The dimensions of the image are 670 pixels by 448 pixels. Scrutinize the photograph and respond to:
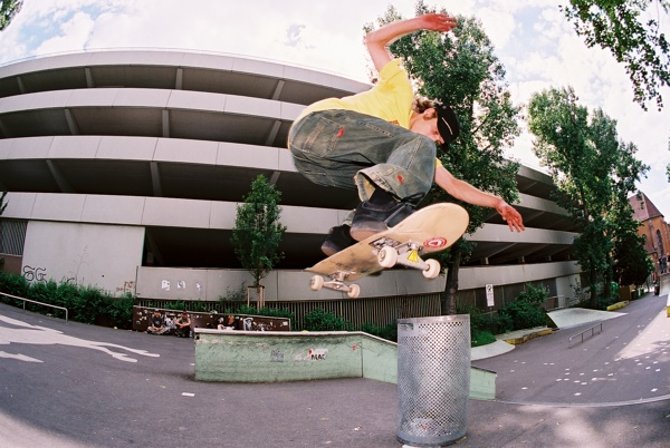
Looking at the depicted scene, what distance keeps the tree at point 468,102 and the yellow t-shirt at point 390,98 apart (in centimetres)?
1411

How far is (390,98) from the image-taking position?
293cm

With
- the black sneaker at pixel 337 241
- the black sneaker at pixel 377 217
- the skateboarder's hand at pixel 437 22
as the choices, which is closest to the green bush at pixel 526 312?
the black sneaker at pixel 337 241

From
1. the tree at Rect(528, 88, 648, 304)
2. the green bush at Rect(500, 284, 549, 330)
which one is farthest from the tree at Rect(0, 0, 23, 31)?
the tree at Rect(528, 88, 648, 304)

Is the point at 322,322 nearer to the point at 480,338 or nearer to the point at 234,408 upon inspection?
the point at 480,338

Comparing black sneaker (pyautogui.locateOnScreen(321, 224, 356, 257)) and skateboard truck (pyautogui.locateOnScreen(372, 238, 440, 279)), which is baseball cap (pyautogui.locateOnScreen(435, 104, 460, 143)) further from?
black sneaker (pyautogui.locateOnScreen(321, 224, 356, 257))

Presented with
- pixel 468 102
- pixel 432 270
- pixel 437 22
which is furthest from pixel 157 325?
pixel 468 102

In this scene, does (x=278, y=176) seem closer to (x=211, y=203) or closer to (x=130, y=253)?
(x=211, y=203)

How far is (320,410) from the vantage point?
5137mm

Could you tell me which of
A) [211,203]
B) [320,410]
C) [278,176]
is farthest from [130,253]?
[320,410]

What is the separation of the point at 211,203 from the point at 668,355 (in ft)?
54.2

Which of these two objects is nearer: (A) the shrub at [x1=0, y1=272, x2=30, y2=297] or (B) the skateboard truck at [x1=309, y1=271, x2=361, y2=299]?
(B) the skateboard truck at [x1=309, y1=271, x2=361, y2=299]

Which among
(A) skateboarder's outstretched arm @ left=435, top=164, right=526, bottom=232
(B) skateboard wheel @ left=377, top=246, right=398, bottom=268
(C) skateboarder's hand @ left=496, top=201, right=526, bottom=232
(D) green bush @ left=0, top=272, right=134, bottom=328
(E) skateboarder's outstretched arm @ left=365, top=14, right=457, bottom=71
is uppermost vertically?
(E) skateboarder's outstretched arm @ left=365, top=14, right=457, bottom=71

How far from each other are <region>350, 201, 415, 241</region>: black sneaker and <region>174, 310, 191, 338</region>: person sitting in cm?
1277

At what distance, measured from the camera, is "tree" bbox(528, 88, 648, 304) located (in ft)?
91.2
